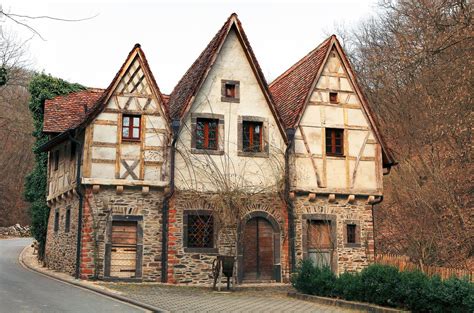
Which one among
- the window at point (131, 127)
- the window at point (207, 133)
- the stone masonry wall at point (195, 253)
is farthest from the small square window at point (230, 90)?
the stone masonry wall at point (195, 253)

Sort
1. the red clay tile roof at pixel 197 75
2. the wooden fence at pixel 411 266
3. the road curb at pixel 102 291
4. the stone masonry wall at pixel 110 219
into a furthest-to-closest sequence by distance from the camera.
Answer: the red clay tile roof at pixel 197 75 → the stone masonry wall at pixel 110 219 → the wooden fence at pixel 411 266 → the road curb at pixel 102 291

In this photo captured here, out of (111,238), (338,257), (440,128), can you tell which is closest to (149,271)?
(111,238)

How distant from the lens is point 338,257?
2041cm

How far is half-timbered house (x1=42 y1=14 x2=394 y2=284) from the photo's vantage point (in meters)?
18.7

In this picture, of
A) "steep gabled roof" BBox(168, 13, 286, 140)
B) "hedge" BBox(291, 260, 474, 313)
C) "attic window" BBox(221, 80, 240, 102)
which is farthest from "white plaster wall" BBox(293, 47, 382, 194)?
"hedge" BBox(291, 260, 474, 313)

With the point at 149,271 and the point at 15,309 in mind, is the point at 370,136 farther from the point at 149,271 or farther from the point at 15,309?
the point at 15,309

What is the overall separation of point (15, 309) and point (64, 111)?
12.3 m

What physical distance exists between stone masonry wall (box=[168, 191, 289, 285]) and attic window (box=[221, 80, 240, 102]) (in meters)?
3.48

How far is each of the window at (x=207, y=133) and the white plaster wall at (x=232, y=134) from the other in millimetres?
317

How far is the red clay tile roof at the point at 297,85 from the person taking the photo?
21.0 meters

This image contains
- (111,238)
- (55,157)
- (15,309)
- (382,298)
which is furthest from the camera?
(55,157)

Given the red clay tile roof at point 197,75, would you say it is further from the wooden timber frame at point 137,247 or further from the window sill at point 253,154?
the wooden timber frame at point 137,247

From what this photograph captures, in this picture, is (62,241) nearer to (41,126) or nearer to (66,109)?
(66,109)

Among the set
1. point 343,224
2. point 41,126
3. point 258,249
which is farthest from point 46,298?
point 41,126
